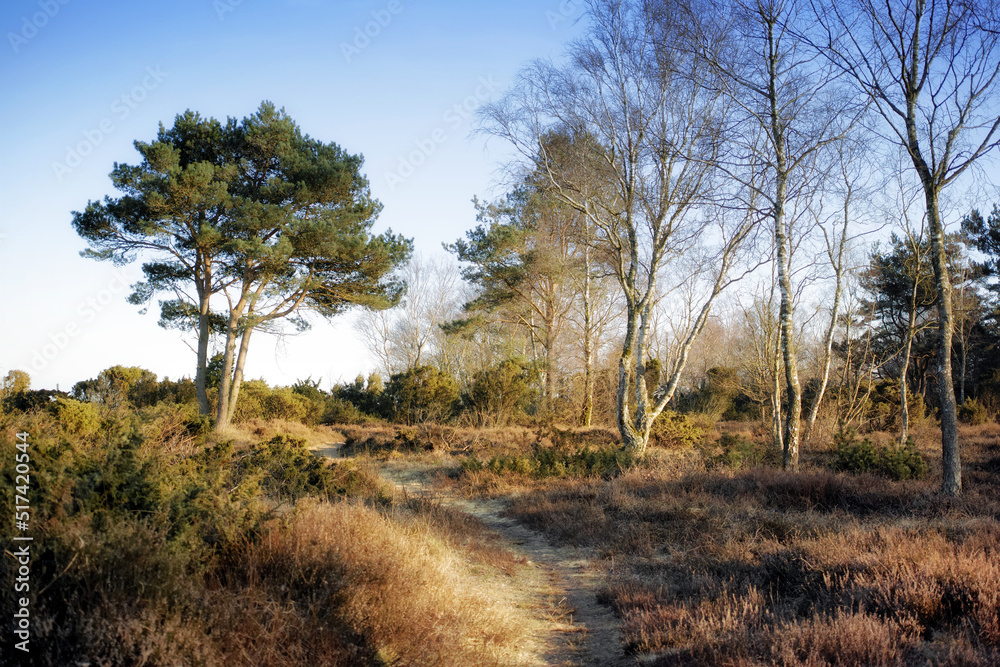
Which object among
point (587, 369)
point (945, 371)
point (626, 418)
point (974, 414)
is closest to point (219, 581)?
point (945, 371)

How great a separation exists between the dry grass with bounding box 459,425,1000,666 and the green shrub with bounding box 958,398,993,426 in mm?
16952

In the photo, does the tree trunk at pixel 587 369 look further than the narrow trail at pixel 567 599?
Yes

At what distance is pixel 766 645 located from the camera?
302 cm

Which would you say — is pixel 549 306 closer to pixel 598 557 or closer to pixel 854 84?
pixel 854 84

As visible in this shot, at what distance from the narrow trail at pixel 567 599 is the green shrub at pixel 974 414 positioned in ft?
77.1

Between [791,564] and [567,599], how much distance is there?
1999 mm

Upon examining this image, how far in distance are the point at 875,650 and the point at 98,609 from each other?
3.87 m

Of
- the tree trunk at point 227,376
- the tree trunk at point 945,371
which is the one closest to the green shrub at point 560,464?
the tree trunk at point 945,371

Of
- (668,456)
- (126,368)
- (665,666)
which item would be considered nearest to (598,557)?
(665,666)

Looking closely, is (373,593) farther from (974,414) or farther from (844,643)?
(974,414)

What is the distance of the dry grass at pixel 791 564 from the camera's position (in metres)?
2.97

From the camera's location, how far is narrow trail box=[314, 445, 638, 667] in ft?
12.6

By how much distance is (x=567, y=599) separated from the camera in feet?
16.7

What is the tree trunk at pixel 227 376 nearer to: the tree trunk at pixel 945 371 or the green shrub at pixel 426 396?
the green shrub at pixel 426 396
